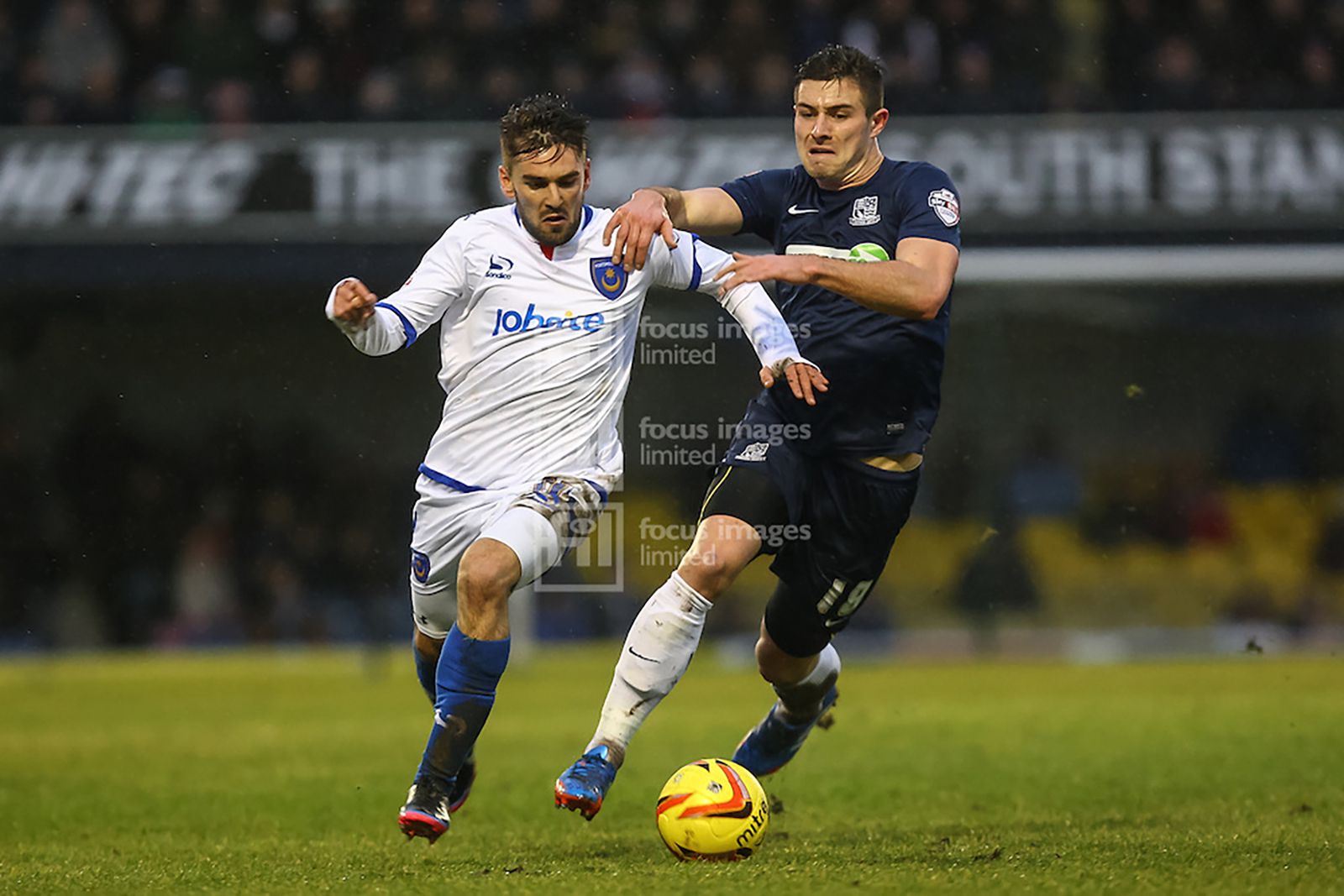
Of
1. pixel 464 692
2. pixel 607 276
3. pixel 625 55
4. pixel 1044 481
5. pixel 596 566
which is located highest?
pixel 625 55

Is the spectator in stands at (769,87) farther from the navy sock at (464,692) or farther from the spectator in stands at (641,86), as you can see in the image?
the navy sock at (464,692)

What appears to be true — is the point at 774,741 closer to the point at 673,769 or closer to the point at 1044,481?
the point at 673,769

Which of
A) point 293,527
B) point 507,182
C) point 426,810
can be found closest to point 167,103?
point 293,527

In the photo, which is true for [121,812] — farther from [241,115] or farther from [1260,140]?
[1260,140]

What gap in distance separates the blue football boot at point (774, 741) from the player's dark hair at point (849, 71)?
2319mm

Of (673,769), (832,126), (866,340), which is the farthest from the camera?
(673,769)

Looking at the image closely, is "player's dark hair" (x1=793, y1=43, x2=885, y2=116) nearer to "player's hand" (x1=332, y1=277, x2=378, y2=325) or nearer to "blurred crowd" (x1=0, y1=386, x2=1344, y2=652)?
"player's hand" (x1=332, y1=277, x2=378, y2=325)

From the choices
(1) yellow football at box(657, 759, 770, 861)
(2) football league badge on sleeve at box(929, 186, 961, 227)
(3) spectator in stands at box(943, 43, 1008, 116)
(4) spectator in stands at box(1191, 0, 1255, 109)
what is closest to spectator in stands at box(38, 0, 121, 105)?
(3) spectator in stands at box(943, 43, 1008, 116)

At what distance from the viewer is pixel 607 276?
6133 mm

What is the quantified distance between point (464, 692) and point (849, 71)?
2433 millimetres

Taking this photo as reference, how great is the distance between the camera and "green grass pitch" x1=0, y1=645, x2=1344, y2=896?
530 centimetres

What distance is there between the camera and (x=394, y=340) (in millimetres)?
5730

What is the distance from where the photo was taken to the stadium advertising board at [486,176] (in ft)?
49.1

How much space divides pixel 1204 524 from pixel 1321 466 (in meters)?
1.16
